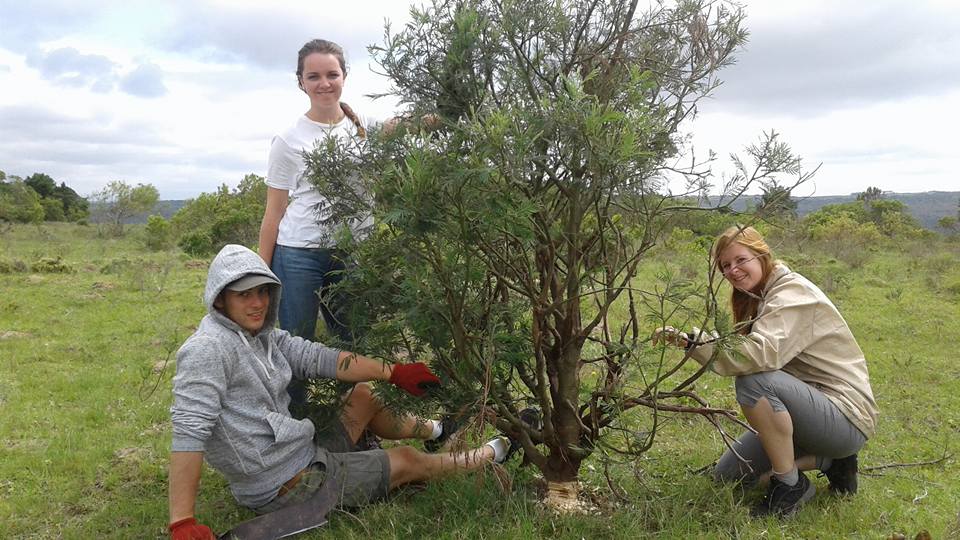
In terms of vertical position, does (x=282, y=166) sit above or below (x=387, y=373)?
above

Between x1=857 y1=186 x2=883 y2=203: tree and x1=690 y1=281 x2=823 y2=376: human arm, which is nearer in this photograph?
x1=690 y1=281 x2=823 y2=376: human arm

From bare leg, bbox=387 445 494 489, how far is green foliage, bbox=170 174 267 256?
32.1 feet

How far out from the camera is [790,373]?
361 cm

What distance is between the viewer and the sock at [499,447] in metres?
3.84

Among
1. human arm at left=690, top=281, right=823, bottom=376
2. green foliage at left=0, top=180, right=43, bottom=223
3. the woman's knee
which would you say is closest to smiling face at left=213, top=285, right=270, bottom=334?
the woman's knee

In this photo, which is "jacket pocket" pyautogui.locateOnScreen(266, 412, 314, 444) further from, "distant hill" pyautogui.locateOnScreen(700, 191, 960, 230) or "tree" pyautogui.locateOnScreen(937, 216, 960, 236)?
"tree" pyautogui.locateOnScreen(937, 216, 960, 236)

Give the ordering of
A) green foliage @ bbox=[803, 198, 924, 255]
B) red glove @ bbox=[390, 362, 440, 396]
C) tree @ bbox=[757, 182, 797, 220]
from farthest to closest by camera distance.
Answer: green foliage @ bbox=[803, 198, 924, 255], red glove @ bbox=[390, 362, 440, 396], tree @ bbox=[757, 182, 797, 220]

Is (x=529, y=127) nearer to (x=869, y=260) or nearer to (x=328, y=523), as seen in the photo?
(x=328, y=523)

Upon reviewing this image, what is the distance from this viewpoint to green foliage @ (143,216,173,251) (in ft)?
72.4

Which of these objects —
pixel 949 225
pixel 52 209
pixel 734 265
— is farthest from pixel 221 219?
pixel 949 225

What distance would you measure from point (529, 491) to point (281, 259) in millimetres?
1674

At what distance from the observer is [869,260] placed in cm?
1625

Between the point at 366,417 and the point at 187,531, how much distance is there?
3.87ft

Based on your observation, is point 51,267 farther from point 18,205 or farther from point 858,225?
point 858,225
